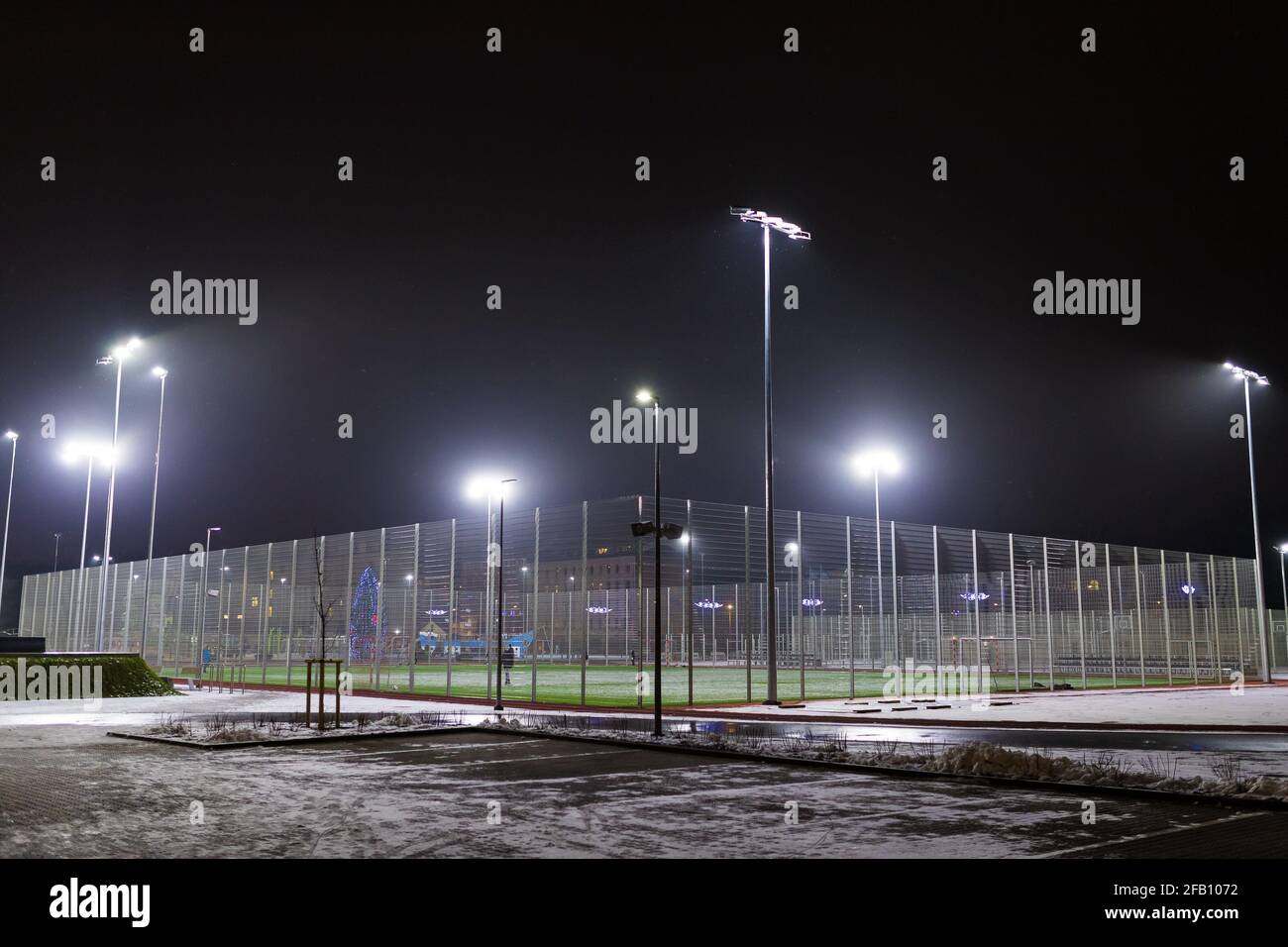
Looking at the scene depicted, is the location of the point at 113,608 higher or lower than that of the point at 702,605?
higher

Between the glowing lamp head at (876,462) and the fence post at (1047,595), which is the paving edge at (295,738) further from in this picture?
the fence post at (1047,595)

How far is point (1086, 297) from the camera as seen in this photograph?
94.8 ft

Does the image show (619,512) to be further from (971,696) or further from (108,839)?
(108,839)

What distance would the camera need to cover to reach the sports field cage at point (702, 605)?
35.2 m

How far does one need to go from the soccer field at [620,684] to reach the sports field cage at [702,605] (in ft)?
0.82

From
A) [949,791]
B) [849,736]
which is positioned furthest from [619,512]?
[949,791]

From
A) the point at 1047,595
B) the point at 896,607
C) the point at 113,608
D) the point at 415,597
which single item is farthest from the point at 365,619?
the point at 1047,595

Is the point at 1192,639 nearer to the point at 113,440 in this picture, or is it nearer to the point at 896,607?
the point at 896,607

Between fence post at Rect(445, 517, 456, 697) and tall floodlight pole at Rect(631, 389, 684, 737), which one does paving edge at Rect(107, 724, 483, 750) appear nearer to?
tall floodlight pole at Rect(631, 389, 684, 737)

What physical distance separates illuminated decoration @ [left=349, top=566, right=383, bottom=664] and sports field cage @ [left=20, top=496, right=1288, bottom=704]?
0.32 feet

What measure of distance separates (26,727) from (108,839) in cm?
1554

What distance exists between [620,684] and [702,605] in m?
8.26

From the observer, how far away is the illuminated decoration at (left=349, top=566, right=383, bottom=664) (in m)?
40.6

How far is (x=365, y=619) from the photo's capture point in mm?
41688
